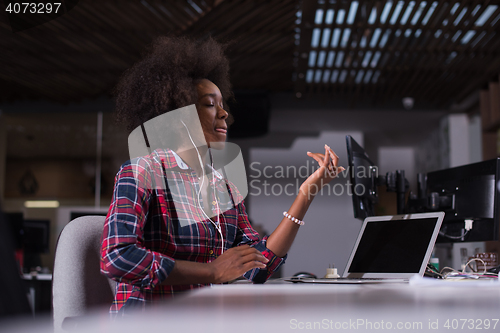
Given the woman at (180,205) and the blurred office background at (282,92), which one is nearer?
the woman at (180,205)

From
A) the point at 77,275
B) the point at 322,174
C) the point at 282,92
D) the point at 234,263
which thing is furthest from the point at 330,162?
the point at 282,92

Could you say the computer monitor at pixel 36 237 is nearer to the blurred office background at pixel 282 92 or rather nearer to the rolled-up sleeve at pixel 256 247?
the blurred office background at pixel 282 92

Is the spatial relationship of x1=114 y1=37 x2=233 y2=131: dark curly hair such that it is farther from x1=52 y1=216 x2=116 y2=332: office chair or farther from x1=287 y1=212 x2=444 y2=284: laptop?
x1=287 y1=212 x2=444 y2=284: laptop

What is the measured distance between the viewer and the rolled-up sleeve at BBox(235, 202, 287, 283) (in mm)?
1404

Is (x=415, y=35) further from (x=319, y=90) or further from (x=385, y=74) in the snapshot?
(x=319, y=90)

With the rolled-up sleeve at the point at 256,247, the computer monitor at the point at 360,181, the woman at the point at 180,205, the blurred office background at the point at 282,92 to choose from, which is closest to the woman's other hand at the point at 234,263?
the woman at the point at 180,205

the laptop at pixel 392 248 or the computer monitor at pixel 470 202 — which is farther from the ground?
the computer monitor at pixel 470 202

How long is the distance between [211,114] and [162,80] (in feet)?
0.79

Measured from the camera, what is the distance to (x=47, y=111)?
5.58m

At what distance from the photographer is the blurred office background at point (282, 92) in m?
3.49

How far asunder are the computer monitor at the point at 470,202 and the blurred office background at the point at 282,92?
1.12 ft

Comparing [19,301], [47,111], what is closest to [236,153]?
[47,111]

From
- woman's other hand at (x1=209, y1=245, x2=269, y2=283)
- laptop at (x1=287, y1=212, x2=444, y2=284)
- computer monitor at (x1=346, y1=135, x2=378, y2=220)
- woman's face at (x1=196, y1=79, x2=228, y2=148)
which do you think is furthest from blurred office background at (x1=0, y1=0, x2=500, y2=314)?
woman's other hand at (x1=209, y1=245, x2=269, y2=283)

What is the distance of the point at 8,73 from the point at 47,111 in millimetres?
1071
